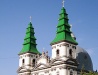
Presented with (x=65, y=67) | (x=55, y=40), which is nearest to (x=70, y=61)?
(x=65, y=67)

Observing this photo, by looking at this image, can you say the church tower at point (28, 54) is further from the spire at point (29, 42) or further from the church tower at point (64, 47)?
the church tower at point (64, 47)

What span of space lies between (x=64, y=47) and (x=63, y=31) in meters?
4.59

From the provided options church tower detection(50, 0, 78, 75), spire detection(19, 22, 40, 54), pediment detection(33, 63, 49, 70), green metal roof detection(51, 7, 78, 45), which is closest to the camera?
church tower detection(50, 0, 78, 75)

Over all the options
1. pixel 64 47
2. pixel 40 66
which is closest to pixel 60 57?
pixel 64 47

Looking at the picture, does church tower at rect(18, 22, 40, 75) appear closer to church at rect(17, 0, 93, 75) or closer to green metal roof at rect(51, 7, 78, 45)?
church at rect(17, 0, 93, 75)

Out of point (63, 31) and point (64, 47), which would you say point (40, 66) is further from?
point (63, 31)

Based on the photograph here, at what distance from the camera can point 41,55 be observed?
84062mm

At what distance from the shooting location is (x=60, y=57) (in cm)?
7550

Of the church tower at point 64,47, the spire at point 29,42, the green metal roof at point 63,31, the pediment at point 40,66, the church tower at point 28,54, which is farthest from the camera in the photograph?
the spire at point 29,42

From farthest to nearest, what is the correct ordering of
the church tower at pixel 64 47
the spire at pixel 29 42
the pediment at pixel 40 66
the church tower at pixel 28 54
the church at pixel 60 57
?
the spire at pixel 29 42
the church tower at pixel 28 54
the pediment at pixel 40 66
the church at pixel 60 57
the church tower at pixel 64 47

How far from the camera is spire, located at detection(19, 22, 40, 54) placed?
8925cm

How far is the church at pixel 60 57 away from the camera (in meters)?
75.4

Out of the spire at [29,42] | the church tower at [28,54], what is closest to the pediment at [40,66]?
the church tower at [28,54]

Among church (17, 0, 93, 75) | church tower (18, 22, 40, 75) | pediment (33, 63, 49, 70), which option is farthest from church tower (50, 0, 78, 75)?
church tower (18, 22, 40, 75)
